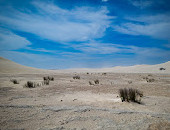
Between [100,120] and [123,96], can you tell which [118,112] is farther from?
[123,96]

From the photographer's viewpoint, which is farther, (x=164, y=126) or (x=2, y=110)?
(x=2, y=110)

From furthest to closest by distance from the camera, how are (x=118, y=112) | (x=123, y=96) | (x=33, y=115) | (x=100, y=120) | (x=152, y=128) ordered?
(x=123, y=96)
(x=118, y=112)
(x=33, y=115)
(x=100, y=120)
(x=152, y=128)

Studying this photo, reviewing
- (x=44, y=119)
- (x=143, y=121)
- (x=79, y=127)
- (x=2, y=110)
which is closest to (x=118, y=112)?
(x=143, y=121)

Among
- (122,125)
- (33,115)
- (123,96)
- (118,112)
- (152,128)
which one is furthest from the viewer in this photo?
(123,96)

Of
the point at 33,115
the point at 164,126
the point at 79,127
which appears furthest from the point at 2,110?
the point at 164,126

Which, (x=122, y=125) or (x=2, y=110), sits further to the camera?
(x=2, y=110)

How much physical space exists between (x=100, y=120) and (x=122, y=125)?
812mm

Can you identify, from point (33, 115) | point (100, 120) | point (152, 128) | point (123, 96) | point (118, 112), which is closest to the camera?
point (152, 128)

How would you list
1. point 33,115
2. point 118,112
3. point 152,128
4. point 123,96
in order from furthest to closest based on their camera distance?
point 123,96 < point 118,112 < point 33,115 < point 152,128

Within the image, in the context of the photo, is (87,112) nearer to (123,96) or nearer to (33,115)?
(33,115)

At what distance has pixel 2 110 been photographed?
5.72 metres

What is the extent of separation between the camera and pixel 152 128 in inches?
162

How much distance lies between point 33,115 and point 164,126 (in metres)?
4.85

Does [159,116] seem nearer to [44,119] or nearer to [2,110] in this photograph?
[44,119]
